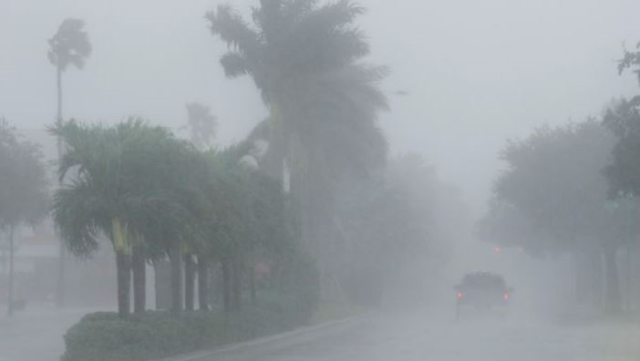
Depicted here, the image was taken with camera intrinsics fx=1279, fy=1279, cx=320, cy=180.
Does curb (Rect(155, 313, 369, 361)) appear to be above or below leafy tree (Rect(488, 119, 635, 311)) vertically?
below

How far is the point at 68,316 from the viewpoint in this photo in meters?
52.8

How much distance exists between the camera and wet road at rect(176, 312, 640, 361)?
27.7 meters

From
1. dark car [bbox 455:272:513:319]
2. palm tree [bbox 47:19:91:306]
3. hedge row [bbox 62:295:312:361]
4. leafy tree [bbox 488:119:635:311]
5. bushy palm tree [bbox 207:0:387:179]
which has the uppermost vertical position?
palm tree [bbox 47:19:91:306]

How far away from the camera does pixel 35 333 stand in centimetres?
3838

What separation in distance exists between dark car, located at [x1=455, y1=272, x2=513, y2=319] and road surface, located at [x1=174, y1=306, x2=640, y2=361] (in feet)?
17.9

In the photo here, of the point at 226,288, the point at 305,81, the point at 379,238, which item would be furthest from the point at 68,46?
the point at 226,288

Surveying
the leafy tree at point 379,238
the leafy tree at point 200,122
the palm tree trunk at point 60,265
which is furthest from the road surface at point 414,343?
the leafy tree at point 200,122

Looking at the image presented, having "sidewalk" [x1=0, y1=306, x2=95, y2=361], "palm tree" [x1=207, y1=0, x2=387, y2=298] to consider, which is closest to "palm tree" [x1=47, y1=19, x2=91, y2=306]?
"sidewalk" [x1=0, y1=306, x2=95, y2=361]

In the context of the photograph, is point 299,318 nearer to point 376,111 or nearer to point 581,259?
point 376,111

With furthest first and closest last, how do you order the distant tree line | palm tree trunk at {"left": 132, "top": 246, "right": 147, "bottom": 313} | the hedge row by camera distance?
1. the distant tree line
2. palm tree trunk at {"left": 132, "top": 246, "right": 147, "bottom": 313}
3. the hedge row

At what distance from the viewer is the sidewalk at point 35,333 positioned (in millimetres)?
28506

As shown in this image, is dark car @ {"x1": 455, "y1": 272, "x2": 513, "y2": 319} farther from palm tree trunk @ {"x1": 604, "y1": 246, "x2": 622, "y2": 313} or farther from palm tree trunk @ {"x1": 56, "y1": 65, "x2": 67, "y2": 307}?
palm tree trunk @ {"x1": 56, "y1": 65, "x2": 67, "y2": 307}

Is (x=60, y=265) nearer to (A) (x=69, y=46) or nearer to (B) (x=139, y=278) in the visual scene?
(A) (x=69, y=46)

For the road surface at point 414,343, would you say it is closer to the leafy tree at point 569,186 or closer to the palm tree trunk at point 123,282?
the palm tree trunk at point 123,282
